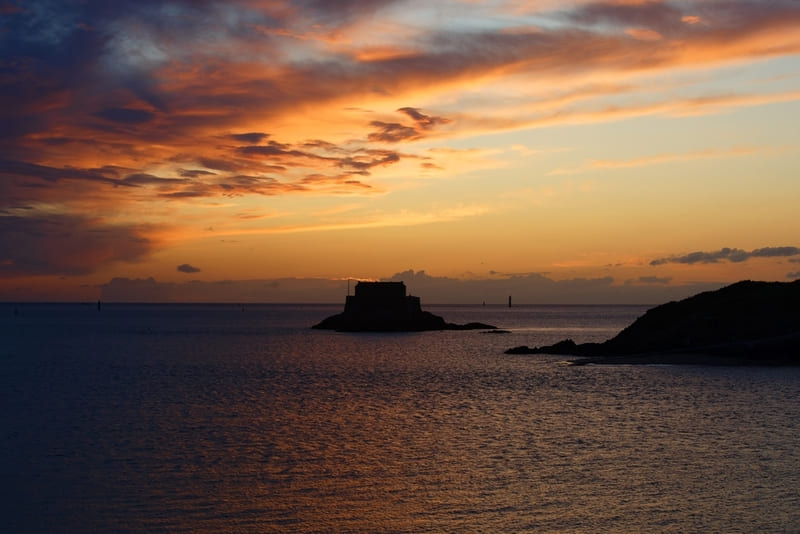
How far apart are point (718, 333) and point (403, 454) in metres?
57.5

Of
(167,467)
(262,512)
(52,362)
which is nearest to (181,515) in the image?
(262,512)

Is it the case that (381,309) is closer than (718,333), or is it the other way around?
(718,333)

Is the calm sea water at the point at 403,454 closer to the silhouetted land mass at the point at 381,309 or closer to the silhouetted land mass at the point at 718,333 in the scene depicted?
the silhouetted land mass at the point at 718,333

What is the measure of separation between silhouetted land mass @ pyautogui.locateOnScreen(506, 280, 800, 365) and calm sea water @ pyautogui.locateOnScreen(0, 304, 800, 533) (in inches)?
518

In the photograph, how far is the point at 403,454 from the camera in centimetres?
2844

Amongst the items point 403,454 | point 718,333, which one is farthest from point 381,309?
point 403,454

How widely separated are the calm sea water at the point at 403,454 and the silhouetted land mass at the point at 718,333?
13149 millimetres

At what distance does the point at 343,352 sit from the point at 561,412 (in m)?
57.1

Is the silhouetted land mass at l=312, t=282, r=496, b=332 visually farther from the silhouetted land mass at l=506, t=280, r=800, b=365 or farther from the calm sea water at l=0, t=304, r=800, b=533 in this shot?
the calm sea water at l=0, t=304, r=800, b=533

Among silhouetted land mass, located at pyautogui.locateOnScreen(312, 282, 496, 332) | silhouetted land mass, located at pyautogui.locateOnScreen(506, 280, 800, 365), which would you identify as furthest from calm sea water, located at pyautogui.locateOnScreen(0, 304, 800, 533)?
silhouetted land mass, located at pyautogui.locateOnScreen(312, 282, 496, 332)

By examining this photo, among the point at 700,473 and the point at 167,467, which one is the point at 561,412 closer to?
the point at 700,473

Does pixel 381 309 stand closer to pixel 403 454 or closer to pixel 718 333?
pixel 718 333

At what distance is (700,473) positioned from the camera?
24562 millimetres

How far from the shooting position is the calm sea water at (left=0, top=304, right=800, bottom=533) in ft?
65.5
